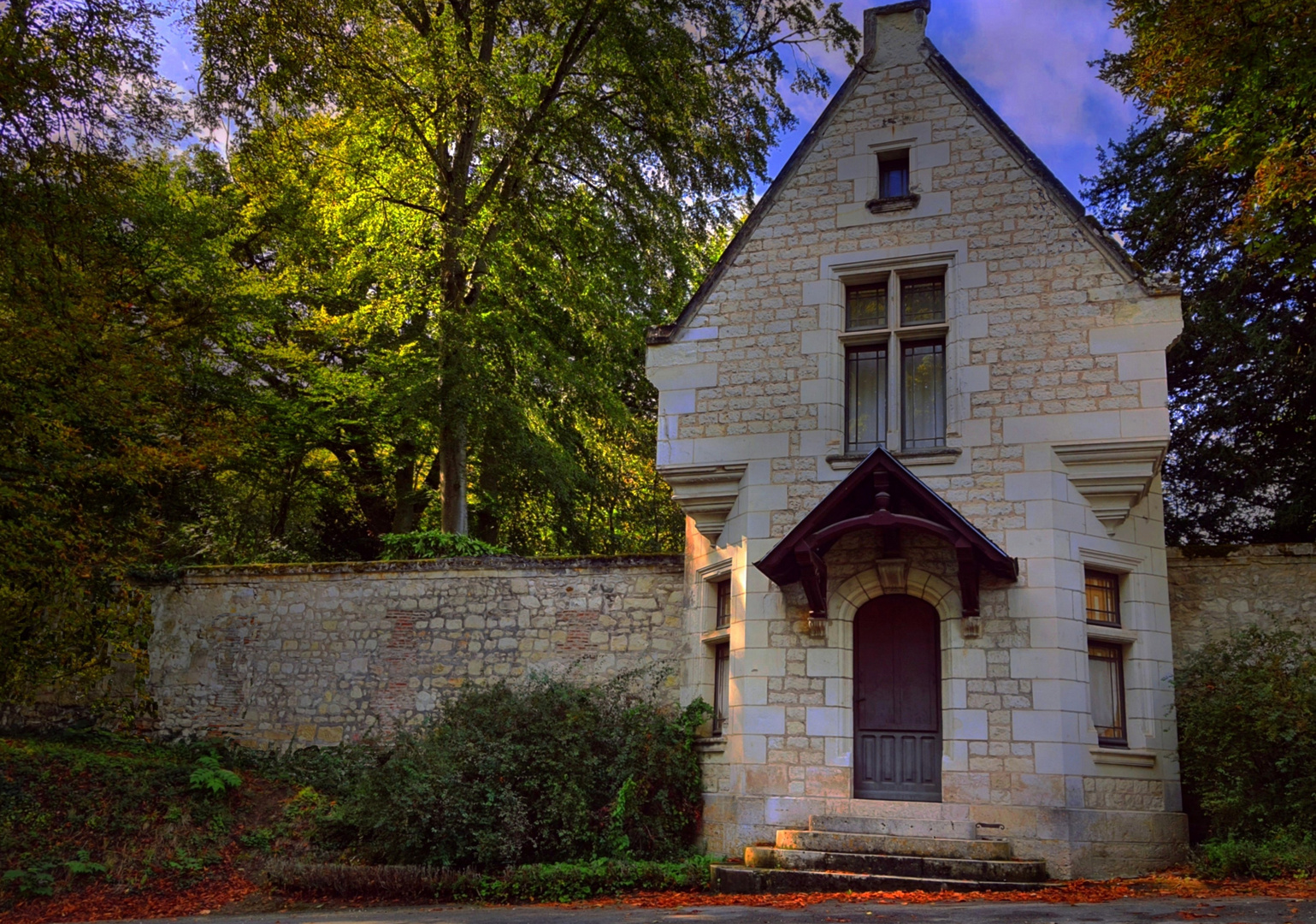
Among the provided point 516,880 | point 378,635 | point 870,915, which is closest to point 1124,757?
point 870,915

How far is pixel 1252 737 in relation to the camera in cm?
988

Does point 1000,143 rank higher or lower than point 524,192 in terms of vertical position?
lower

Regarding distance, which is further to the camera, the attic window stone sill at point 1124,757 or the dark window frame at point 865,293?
the dark window frame at point 865,293

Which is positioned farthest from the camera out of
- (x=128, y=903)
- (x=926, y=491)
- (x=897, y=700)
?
(x=897, y=700)

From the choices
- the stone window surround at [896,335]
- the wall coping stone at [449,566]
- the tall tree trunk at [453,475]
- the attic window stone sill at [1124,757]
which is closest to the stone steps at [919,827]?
the attic window stone sill at [1124,757]

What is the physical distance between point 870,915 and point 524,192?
48.3ft

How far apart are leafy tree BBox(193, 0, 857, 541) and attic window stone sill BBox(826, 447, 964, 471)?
7.86 meters

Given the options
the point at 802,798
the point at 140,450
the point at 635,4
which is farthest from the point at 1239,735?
the point at 635,4

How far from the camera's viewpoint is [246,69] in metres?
9.36

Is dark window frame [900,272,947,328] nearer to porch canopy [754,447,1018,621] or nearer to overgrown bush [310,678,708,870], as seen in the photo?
porch canopy [754,447,1018,621]

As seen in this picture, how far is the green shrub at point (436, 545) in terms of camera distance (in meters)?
15.7

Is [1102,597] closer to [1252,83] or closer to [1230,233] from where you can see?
[1230,233]

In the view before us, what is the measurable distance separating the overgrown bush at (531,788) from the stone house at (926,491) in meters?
0.60

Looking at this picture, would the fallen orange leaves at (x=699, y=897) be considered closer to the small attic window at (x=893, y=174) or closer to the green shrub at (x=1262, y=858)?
the green shrub at (x=1262, y=858)
